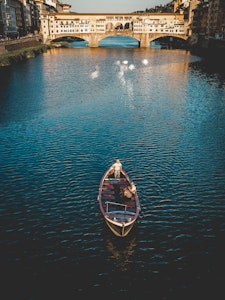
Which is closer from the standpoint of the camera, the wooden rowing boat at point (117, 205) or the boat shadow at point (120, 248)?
the boat shadow at point (120, 248)

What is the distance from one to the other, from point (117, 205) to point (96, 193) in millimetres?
4585

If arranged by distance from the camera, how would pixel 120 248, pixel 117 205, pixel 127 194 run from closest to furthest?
pixel 120 248, pixel 117 205, pixel 127 194

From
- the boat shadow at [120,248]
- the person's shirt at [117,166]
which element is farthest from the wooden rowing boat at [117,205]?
the person's shirt at [117,166]

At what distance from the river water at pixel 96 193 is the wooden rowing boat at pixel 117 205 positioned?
1.41m

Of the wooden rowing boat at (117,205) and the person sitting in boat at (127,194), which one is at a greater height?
the person sitting in boat at (127,194)

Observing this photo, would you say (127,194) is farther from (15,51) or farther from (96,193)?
(15,51)

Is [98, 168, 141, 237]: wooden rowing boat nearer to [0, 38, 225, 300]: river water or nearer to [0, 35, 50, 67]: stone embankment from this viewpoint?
[0, 38, 225, 300]: river water

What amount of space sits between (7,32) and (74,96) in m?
120

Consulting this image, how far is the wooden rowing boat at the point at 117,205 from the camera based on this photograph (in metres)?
21.1

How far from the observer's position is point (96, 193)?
27.9m

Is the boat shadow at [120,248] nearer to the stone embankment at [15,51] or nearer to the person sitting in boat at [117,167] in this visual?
the person sitting in boat at [117,167]

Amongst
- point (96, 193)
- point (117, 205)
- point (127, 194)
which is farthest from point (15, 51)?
point (117, 205)

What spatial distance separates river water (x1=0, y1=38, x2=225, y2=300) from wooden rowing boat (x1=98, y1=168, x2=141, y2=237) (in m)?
1.41

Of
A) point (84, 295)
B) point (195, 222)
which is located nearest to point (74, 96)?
point (195, 222)
